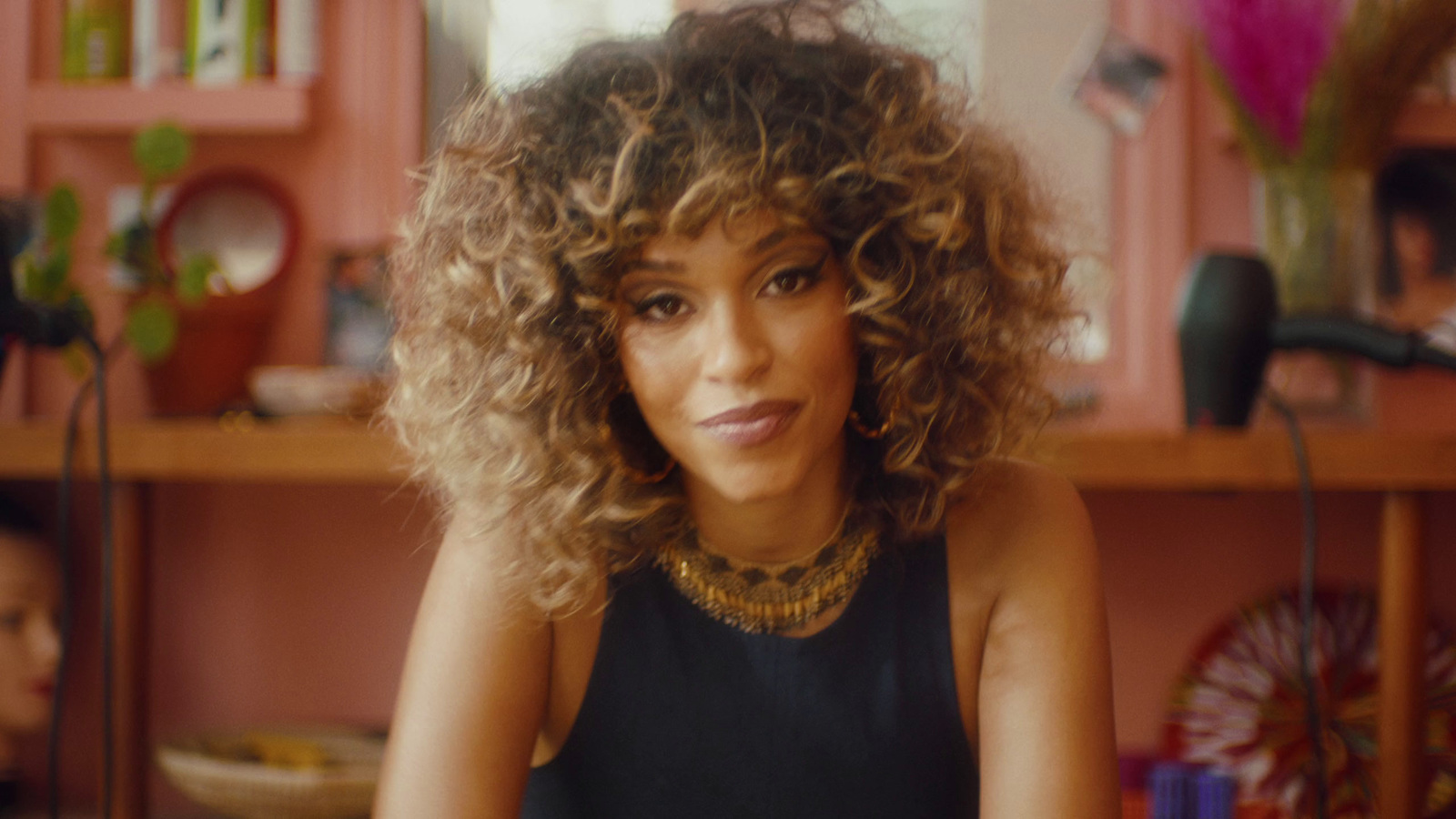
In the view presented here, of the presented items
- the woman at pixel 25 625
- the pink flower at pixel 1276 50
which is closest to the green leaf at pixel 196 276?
the woman at pixel 25 625

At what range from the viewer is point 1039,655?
83 cm

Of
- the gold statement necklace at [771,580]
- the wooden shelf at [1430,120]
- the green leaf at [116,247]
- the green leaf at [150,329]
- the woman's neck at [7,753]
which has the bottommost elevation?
the woman's neck at [7,753]

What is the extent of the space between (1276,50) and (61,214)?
152 cm

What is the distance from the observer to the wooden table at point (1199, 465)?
1.20m

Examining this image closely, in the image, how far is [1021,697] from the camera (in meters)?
0.82

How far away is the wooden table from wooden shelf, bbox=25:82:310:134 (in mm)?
498

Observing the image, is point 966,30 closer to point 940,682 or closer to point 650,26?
point 650,26

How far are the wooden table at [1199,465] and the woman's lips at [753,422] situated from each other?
46 centimetres

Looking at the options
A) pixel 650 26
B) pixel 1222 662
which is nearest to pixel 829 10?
pixel 650 26

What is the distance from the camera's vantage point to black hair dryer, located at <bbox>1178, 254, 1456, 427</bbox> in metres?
1.25

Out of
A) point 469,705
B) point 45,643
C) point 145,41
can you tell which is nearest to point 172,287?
point 145,41

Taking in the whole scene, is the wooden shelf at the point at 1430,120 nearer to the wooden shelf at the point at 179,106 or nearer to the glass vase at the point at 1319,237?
the glass vase at the point at 1319,237

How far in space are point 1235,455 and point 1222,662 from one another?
452 millimetres

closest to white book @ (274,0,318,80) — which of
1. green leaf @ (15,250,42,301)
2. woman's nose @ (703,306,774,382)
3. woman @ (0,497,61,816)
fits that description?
green leaf @ (15,250,42,301)
